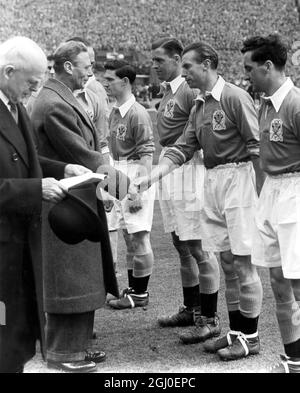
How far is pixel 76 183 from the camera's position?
3.34m

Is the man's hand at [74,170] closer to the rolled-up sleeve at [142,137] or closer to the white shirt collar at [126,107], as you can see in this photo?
the rolled-up sleeve at [142,137]

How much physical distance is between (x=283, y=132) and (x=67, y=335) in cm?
155

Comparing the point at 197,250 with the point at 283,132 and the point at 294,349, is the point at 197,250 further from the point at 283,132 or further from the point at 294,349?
the point at 283,132

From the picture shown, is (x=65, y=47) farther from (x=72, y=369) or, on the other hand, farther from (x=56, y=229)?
(x=72, y=369)

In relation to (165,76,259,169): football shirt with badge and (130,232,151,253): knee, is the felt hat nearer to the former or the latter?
(165,76,259,169): football shirt with badge

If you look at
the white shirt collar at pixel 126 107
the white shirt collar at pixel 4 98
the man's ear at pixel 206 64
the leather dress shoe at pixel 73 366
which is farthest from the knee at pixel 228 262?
the white shirt collar at pixel 4 98

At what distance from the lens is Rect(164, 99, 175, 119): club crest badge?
5.22m

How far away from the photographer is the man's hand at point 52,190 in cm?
323

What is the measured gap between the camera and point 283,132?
150 inches

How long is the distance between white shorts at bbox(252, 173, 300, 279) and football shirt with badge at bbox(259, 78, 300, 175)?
0.06 metres

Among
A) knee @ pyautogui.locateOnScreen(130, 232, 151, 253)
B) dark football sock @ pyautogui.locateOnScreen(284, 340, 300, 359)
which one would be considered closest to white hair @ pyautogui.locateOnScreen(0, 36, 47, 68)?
dark football sock @ pyautogui.locateOnScreen(284, 340, 300, 359)

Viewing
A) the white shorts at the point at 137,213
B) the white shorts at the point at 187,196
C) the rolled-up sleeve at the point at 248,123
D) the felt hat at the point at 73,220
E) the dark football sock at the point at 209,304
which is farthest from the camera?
the white shorts at the point at 137,213

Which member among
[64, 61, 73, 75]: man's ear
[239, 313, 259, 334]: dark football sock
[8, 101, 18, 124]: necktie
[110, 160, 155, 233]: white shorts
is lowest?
[239, 313, 259, 334]: dark football sock

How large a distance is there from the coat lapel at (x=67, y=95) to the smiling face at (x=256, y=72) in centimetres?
88
